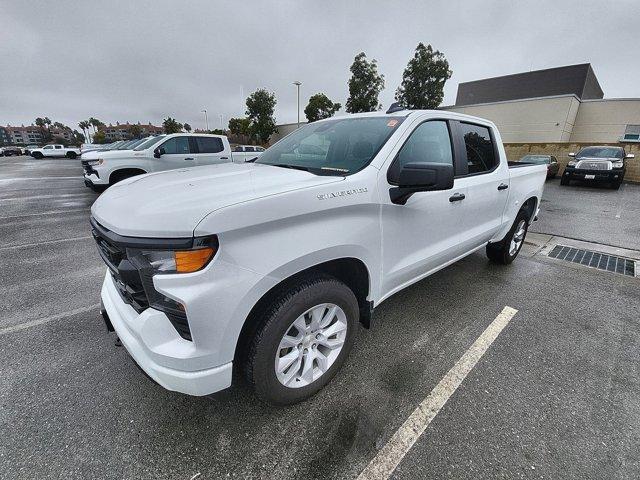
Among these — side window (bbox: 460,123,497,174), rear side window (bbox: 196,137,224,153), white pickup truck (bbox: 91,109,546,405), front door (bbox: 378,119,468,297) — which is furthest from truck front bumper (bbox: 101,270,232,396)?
rear side window (bbox: 196,137,224,153)

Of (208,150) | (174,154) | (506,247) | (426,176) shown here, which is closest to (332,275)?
(426,176)

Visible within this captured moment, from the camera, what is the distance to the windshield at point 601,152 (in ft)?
42.6

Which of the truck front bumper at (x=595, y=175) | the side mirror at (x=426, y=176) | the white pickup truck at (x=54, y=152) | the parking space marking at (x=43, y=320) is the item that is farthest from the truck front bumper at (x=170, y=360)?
the white pickup truck at (x=54, y=152)

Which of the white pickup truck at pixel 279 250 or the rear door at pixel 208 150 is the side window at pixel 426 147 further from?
the rear door at pixel 208 150

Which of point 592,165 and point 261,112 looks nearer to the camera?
point 592,165

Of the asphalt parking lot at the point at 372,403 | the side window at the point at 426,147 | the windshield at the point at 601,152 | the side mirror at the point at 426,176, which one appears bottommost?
the asphalt parking lot at the point at 372,403

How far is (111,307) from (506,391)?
262cm

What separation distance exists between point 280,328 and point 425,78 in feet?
106

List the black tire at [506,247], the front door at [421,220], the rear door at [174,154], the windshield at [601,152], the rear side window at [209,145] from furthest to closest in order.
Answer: the windshield at [601,152], the rear side window at [209,145], the rear door at [174,154], the black tire at [506,247], the front door at [421,220]

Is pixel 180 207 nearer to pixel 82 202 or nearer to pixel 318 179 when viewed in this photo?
pixel 318 179

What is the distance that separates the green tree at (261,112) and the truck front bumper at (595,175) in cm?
3199

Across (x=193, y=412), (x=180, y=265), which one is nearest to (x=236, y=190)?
(x=180, y=265)

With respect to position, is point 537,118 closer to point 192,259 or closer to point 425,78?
point 425,78

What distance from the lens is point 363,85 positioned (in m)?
29.6
